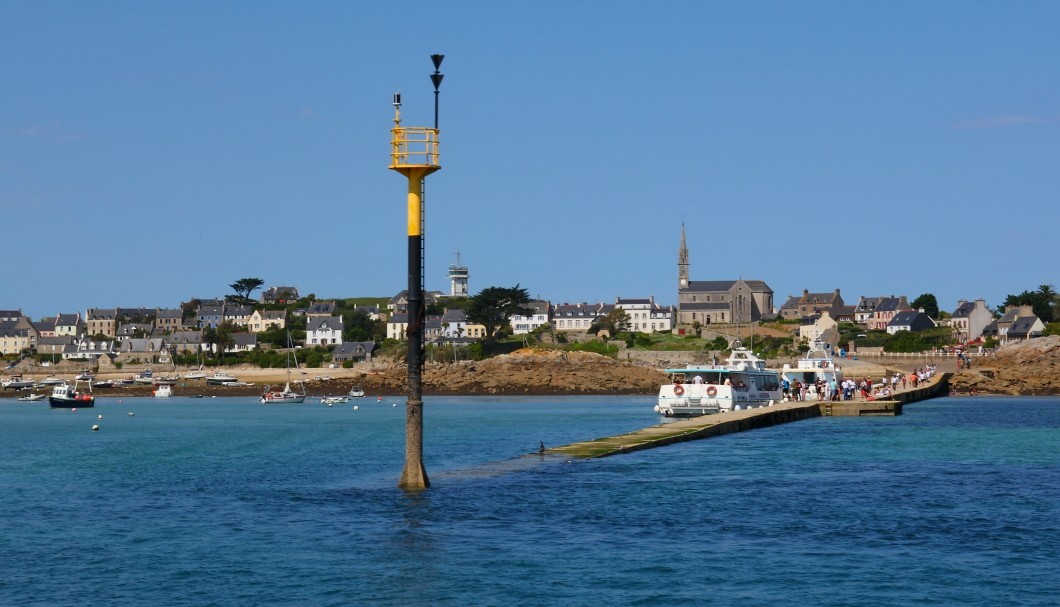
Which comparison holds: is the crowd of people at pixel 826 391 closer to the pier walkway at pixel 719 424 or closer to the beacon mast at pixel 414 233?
the pier walkway at pixel 719 424

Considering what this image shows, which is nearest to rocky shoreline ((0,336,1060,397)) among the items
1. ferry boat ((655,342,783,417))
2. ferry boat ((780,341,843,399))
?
ferry boat ((780,341,843,399))

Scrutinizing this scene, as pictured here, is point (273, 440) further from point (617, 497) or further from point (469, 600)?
point (469, 600)

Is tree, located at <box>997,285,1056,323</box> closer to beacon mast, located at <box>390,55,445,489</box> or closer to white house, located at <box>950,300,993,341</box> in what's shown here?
white house, located at <box>950,300,993,341</box>

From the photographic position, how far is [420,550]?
2681 centimetres

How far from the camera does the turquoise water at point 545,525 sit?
23484 mm

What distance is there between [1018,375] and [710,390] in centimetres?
6450

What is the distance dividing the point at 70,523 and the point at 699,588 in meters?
16.6

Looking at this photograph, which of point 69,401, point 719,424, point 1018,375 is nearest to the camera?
point 719,424

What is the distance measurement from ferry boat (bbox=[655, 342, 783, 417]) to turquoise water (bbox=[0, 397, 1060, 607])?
1107 cm

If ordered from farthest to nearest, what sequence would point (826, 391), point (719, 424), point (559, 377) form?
point (559, 377) < point (826, 391) < point (719, 424)

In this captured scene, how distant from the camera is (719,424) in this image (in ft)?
178

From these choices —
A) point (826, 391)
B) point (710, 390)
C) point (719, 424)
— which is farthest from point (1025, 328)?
point (719, 424)

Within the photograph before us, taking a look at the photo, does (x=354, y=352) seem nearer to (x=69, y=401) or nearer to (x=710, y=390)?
(x=69, y=401)

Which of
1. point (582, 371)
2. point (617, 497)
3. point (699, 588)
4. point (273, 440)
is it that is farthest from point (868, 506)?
point (582, 371)
